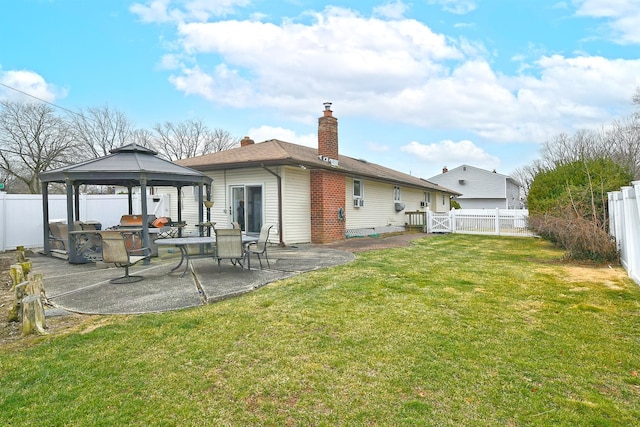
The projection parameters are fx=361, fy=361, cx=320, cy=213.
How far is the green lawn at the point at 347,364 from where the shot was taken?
257cm

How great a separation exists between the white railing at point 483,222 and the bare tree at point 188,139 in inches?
1276

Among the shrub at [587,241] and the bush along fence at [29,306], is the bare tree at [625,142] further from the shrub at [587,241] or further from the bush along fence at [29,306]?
the bush along fence at [29,306]

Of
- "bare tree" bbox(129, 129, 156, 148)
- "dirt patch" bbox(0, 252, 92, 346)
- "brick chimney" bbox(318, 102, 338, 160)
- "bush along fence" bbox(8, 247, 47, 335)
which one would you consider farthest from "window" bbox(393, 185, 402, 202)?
"bare tree" bbox(129, 129, 156, 148)

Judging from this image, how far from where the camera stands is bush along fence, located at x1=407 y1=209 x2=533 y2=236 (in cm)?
1723

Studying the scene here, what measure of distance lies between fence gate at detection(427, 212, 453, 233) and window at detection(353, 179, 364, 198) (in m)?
5.40

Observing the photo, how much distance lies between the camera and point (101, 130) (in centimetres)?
3719

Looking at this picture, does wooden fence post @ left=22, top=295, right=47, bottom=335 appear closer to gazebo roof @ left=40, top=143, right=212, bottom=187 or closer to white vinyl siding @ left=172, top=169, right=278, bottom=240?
gazebo roof @ left=40, top=143, right=212, bottom=187

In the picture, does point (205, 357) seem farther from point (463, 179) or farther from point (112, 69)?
point (463, 179)

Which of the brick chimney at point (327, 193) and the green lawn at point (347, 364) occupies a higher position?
the brick chimney at point (327, 193)

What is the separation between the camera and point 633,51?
60.0 feet

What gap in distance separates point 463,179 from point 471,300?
38104 millimetres

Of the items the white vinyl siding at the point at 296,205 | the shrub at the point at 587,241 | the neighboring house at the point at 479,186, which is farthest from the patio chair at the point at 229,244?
the neighboring house at the point at 479,186

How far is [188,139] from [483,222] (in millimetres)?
37517

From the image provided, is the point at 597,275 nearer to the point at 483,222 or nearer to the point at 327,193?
the point at 327,193
